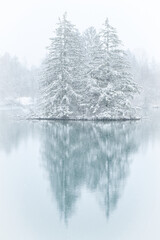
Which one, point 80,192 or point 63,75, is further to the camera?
point 63,75

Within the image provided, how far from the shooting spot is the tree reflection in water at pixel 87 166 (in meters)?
8.69

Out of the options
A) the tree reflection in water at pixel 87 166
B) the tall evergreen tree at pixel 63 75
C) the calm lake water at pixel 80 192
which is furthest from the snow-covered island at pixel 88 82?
the calm lake water at pixel 80 192

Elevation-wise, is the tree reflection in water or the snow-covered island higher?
the snow-covered island

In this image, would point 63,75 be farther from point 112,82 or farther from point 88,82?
point 112,82

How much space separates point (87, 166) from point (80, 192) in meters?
3.16

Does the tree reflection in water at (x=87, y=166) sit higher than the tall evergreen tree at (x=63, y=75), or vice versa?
the tall evergreen tree at (x=63, y=75)

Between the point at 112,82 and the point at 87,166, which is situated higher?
the point at 112,82

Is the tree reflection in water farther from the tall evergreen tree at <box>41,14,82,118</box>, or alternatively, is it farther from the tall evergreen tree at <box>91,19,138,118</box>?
the tall evergreen tree at <box>41,14,82,118</box>

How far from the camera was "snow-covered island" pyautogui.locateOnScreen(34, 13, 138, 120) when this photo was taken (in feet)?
111

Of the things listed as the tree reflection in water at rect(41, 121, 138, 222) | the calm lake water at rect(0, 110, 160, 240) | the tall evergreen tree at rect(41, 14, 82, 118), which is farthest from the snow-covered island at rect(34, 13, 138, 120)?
the calm lake water at rect(0, 110, 160, 240)

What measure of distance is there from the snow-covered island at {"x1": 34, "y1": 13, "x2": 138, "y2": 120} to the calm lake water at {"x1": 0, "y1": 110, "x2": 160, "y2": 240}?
1755 cm

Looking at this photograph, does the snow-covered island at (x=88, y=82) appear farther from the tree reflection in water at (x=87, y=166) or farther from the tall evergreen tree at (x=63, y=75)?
the tree reflection in water at (x=87, y=166)

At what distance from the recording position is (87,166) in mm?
12109

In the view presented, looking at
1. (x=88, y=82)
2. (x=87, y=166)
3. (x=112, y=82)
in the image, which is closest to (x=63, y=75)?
(x=88, y=82)
